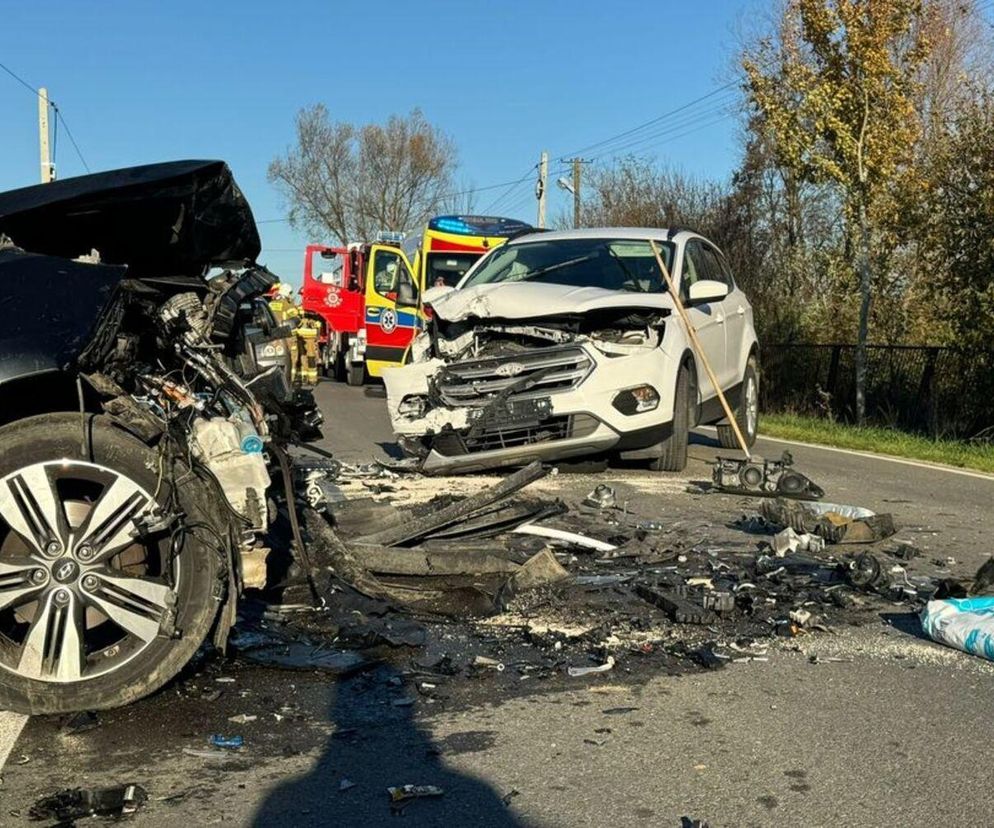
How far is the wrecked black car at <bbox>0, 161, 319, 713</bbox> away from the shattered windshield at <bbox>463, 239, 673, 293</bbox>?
6.06m

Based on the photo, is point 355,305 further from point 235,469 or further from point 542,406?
point 235,469

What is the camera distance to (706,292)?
9.53 m

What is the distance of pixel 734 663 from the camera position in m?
4.51

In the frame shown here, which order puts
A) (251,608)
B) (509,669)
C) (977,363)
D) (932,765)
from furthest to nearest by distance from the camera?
1. (977,363)
2. (251,608)
3. (509,669)
4. (932,765)

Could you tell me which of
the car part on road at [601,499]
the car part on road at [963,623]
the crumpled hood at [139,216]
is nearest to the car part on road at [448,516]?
the car part on road at [601,499]

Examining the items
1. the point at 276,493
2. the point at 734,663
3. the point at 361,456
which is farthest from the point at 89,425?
the point at 361,456

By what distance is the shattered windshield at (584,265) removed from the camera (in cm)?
999

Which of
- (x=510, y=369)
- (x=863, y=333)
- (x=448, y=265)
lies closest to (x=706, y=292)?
(x=510, y=369)

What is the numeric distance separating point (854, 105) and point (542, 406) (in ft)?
33.2

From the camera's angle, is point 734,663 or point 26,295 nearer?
point 26,295

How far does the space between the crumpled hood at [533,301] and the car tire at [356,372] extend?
14942 mm

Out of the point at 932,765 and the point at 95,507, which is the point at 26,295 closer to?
the point at 95,507

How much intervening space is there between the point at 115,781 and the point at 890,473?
358 inches

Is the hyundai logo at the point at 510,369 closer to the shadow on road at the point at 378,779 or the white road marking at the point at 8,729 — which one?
the shadow on road at the point at 378,779
